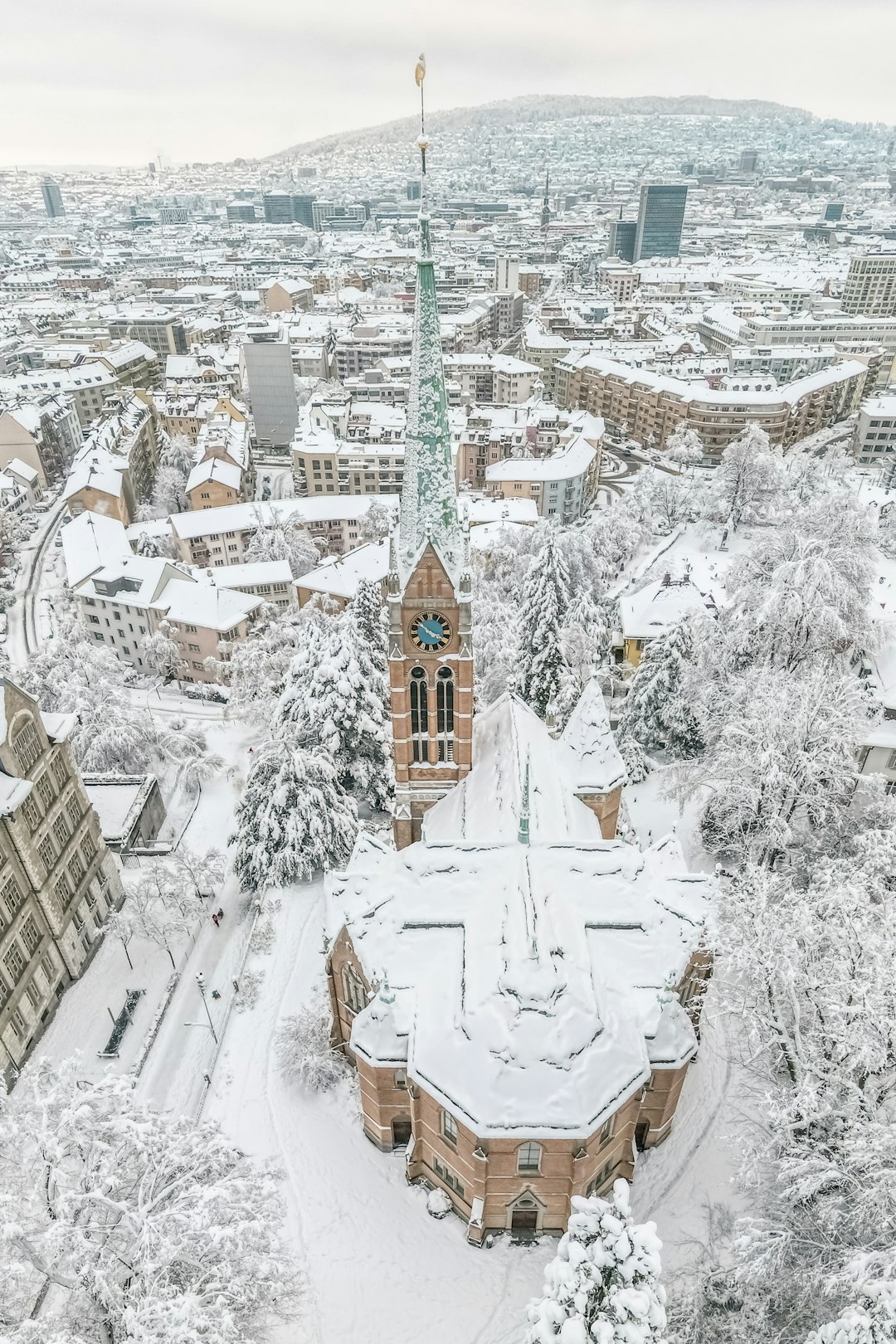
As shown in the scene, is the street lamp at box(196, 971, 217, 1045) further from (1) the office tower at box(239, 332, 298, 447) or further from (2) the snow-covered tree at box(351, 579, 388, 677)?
(1) the office tower at box(239, 332, 298, 447)

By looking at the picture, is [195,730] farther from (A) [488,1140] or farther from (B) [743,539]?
(B) [743,539]

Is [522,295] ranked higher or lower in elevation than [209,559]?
higher

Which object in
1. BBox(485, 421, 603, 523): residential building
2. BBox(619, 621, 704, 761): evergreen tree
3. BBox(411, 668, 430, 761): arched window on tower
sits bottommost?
BBox(485, 421, 603, 523): residential building

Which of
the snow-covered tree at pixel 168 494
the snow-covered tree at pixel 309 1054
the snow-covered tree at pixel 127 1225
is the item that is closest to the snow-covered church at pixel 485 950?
the snow-covered tree at pixel 309 1054

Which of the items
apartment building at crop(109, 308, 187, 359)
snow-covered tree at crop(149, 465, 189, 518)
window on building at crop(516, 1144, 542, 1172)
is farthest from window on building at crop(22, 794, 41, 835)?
apartment building at crop(109, 308, 187, 359)

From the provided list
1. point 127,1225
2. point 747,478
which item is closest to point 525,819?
point 127,1225

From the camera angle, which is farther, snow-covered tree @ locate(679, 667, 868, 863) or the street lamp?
the street lamp

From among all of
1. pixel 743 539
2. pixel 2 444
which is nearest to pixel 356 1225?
pixel 743 539
